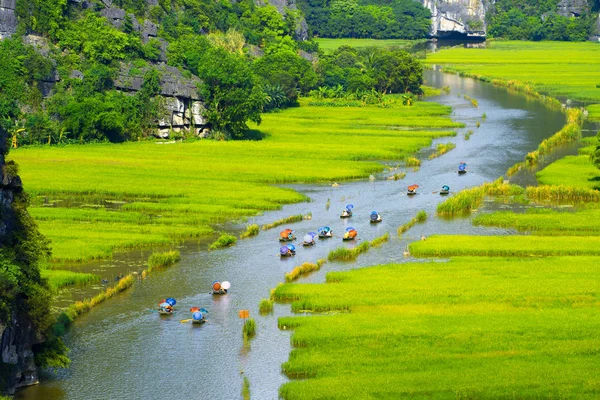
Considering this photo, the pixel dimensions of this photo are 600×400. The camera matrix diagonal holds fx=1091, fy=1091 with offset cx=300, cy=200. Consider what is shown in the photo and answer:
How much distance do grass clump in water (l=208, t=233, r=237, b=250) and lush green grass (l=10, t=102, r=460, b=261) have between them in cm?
248

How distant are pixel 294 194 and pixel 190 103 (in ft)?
88.1

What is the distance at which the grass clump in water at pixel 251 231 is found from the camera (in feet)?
184

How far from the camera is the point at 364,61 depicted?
137500 millimetres

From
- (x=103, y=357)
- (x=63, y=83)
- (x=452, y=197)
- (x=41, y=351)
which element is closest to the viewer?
(x=41, y=351)

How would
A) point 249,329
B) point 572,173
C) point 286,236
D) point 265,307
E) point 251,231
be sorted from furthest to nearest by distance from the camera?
point 572,173 < point 251,231 < point 286,236 < point 265,307 < point 249,329

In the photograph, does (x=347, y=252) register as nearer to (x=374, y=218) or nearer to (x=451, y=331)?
(x=374, y=218)

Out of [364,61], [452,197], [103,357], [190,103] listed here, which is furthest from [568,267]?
[364,61]

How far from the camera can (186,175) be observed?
72438 millimetres

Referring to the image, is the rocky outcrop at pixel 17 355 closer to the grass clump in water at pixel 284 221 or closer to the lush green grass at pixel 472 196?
the grass clump in water at pixel 284 221

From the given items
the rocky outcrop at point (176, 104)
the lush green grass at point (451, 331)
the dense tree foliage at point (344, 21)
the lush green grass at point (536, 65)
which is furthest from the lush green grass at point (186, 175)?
the dense tree foliage at point (344, 21)

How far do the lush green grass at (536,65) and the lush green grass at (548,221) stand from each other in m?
58.4

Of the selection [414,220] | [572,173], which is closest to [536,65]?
[572,173]

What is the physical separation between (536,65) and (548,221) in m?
101

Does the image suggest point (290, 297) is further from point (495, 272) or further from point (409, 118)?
point (409, 118)
